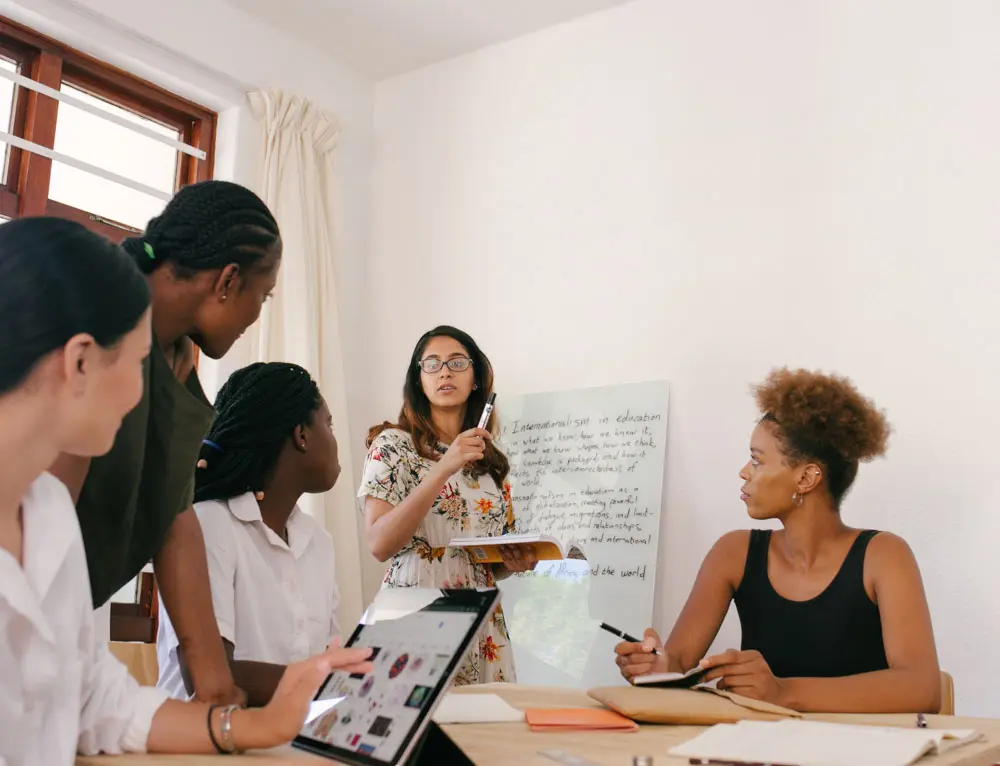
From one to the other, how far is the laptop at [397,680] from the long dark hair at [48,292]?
419mm

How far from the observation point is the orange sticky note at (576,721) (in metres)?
1.23

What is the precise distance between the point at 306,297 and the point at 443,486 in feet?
4.32

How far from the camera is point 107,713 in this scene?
942 millimetres

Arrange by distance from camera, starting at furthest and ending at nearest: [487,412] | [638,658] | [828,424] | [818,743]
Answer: [487,412]
[828,424]
[638,658]
[818,743]

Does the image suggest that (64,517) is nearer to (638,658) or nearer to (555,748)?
(555,748)

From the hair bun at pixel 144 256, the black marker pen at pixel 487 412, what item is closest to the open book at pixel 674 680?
the hair bun at pixel 144 256

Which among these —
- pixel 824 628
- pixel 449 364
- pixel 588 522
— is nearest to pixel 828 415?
pixel 824 628

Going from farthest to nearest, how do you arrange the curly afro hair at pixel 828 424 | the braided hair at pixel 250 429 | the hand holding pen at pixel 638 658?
1. the curly afro hair at pixel 828 424
2. the hand holding pen at pixel 638 658
3. the braided hair at pixel 250 429

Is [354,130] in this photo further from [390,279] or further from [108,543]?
[108,543]

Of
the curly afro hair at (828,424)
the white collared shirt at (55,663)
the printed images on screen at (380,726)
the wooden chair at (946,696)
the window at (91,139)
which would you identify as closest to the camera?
the white collared shirt at (55,663)

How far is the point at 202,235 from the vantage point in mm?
1252

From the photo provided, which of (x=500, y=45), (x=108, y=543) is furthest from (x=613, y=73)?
(x=108, y=543)

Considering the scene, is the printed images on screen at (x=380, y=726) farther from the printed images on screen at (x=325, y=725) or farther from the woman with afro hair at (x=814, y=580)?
the woman with afro hair at (x=814, y=580)

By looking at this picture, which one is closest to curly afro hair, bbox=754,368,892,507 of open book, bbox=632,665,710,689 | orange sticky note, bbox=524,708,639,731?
open book, bbox=632,665,710,689
